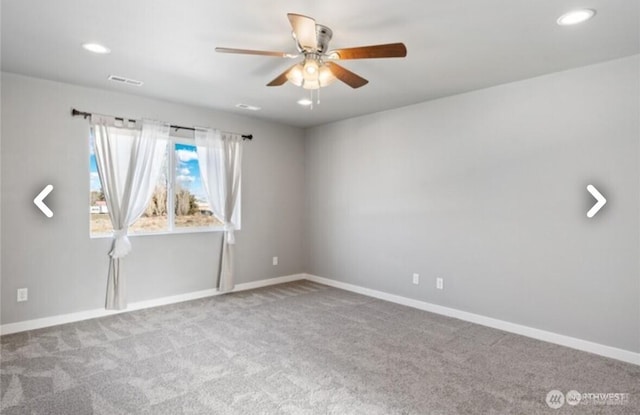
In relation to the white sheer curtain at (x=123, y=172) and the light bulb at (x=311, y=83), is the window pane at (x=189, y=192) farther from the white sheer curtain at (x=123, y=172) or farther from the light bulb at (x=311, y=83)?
the light bulb at (x=311, y=83)

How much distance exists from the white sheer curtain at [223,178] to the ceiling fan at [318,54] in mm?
2285

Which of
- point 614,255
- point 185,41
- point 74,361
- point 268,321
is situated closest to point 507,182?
point 614,255

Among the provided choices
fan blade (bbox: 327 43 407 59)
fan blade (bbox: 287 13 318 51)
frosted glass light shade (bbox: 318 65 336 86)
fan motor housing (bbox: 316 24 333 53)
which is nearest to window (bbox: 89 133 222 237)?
frosted glass light shade (bbox: 318 65 336 86)

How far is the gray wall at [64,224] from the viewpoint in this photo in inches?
141

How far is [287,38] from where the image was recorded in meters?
2.78

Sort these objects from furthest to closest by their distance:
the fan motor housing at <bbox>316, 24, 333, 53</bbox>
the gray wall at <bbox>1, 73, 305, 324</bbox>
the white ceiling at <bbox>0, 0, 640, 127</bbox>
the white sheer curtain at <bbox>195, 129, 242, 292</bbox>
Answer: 1. the white sheer curtain at <bbox>195, 129, 242, 292</bbox>
2. the gray wall at <bbox>1, 73, 305, 324</bbox>
3. the fan motor housing at <bbox>316, 24, 333, 53</bbox>
4. the white ceiling at <bbox>0, 0, 640, 127</bbox>

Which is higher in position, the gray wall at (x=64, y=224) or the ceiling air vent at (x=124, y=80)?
the ceiling air vent at (x=124, y=80)

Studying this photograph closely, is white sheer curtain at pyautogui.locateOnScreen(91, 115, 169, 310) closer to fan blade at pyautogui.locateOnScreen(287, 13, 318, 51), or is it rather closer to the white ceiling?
the white ceiling

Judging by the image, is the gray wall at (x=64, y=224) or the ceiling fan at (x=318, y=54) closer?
the ceiling fan at (x=318, y=54)

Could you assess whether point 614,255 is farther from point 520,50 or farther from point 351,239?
point 351,239

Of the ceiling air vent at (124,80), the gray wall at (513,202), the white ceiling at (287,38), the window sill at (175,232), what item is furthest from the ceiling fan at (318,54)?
the window sill at (175,232)

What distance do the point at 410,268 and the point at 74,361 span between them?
371 cm

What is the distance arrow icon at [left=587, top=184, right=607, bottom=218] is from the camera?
3.14m

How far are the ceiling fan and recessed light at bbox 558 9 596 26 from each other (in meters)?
1.18
